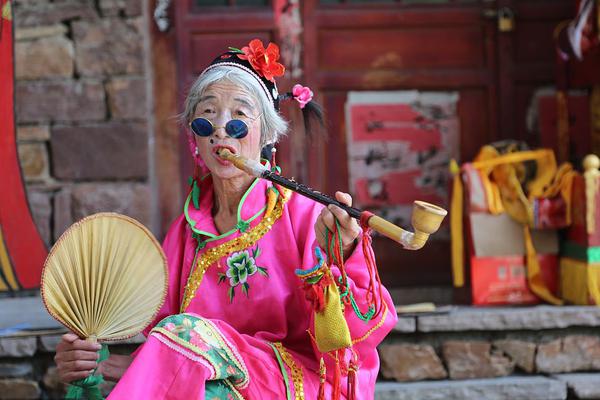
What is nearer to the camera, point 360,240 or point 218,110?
point 360,240

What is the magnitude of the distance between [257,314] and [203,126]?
0.55m

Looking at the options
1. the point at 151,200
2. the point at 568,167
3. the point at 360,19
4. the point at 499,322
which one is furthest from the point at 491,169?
A: the point at 151,200

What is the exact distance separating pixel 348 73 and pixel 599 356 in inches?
65.7

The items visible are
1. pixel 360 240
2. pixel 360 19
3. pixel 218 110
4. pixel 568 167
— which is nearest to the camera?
pixel 360 240

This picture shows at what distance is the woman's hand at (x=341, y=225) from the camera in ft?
7.31

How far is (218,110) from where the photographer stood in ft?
8.58

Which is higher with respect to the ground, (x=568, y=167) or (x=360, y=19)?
(x=360, y=19)

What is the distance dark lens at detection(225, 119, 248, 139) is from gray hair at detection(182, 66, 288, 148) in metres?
0.11

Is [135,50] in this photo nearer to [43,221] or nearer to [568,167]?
[43,221]

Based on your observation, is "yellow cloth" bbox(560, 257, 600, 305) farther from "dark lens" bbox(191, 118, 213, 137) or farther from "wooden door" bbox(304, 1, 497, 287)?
"dark lens" bbox(191, 118, 213, 137)

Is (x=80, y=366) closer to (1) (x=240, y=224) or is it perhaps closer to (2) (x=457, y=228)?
(1) (x=240, y=224)

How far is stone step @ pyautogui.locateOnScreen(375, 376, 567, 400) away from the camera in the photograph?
351 cm

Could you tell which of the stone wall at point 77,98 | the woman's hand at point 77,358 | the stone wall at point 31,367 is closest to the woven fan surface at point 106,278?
the woman's hand at point 77,358

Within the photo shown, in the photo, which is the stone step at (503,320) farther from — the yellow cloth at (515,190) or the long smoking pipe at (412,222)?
the long smoking pipe at (412,222)
